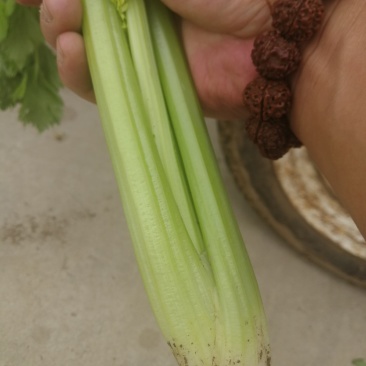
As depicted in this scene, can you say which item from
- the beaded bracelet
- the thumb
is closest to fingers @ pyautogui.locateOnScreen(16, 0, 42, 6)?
the thumb

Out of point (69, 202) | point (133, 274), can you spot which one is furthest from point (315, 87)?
point (69, 202)

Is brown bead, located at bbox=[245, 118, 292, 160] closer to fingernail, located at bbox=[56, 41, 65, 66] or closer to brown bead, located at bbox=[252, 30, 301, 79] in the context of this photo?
brown bead, located at bbox=[252, 30, 301, 79]

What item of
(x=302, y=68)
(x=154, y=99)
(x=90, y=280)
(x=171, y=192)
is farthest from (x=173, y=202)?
(x=90, y=280)

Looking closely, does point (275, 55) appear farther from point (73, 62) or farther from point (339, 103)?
point (73, 62)

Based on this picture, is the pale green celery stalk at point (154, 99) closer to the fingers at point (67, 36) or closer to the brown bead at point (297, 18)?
the fingers at point (67, 36)

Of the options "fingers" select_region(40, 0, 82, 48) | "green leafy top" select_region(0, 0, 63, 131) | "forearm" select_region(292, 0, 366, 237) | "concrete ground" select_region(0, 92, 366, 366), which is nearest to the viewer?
"forearm" select_region(292, 0, 366, 237)

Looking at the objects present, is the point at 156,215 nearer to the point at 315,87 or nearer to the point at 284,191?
the point at 315,87
